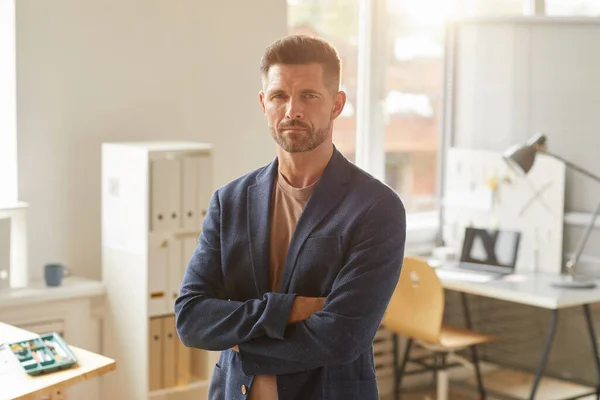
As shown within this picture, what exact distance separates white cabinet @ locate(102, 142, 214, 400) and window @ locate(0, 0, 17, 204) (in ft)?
1.18

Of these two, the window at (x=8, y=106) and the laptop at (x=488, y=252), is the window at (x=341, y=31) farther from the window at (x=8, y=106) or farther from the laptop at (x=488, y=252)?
the window at (x=8, y=106)

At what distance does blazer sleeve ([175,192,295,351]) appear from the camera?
2072 millimetres

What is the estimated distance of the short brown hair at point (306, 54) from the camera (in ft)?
6.70

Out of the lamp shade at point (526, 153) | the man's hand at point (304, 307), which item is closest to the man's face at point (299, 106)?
the man's hand at point (304, 307)

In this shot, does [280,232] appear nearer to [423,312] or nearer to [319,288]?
[319,288]

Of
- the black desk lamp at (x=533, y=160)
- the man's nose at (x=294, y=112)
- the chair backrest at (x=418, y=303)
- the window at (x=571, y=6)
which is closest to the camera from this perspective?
the man's nose at (x=294, y=112)

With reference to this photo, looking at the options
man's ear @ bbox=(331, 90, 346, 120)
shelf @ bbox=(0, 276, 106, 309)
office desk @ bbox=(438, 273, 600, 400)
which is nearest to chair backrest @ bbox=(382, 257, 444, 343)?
office desk @ bbox=(438, 273, 600, 400)

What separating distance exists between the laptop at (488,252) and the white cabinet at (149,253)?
1.51 m

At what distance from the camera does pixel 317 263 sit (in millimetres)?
2066

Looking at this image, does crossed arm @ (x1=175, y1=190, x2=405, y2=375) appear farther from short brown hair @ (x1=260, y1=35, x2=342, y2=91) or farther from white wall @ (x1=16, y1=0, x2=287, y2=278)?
white wall @ (x1=16, y1=0, x2=287, y2=278)

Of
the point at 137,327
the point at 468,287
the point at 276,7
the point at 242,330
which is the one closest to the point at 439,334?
the point at 468,287

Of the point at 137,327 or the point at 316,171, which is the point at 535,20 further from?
the point at 316,171

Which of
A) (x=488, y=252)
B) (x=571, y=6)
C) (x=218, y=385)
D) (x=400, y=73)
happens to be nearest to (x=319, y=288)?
(x=218, y=385)

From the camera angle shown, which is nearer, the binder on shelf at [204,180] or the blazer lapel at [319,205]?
the blazer lapel at [319,205]
